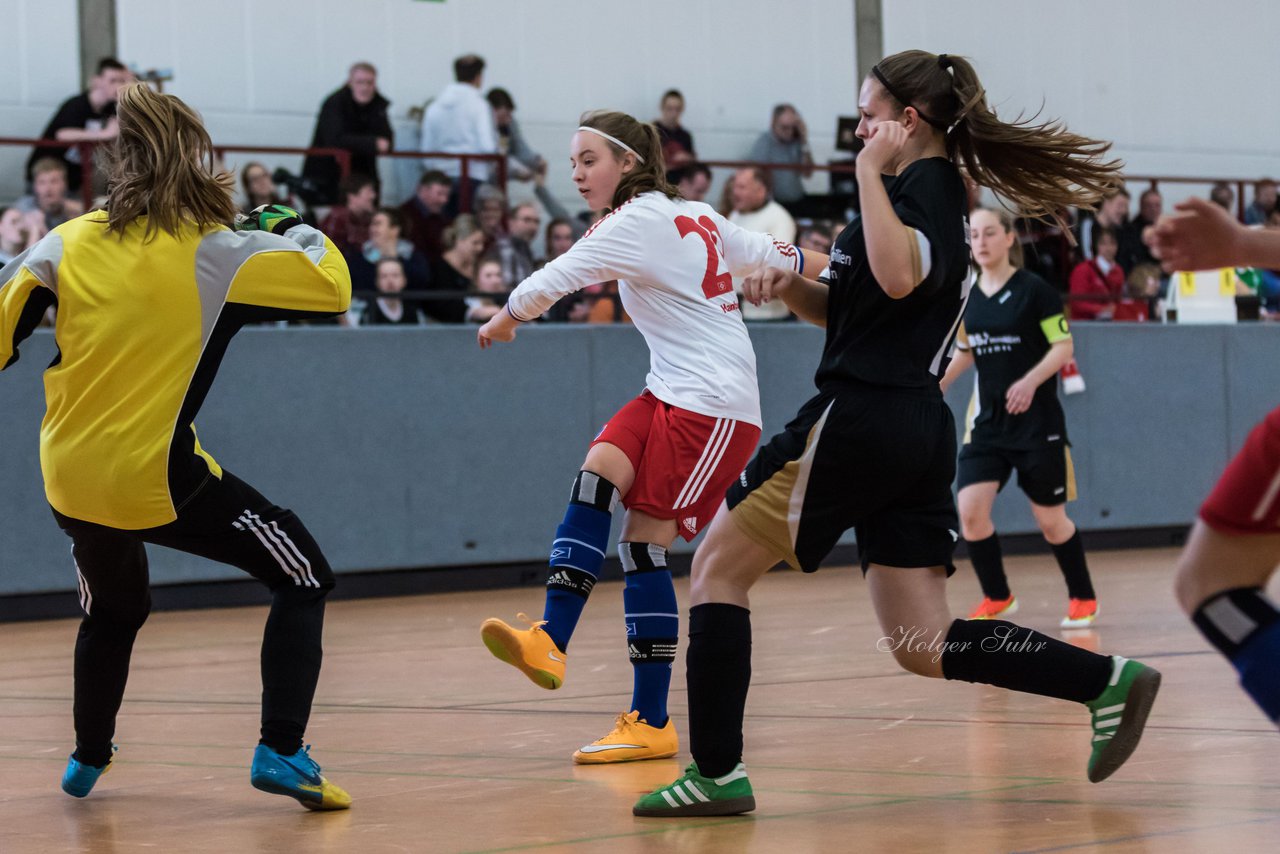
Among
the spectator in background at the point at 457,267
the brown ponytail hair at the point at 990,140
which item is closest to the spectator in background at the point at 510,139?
the spectator in background at the point at 457,267

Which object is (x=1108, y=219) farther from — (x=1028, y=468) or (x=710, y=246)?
(x=710, y=246)

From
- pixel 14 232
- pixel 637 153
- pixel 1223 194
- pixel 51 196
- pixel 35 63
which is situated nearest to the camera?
pixel 637 153

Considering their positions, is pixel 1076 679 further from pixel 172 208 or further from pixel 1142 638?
pixel 1142 638

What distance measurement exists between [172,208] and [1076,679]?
240 cm

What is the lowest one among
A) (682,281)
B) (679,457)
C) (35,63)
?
(679,457)

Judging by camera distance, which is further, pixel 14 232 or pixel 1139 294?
pixel 1139 294

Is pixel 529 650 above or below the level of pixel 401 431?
above

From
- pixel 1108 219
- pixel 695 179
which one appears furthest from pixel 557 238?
pixel 1108 219

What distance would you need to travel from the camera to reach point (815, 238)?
13.0m

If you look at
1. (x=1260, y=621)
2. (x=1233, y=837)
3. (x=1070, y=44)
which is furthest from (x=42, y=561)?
(x=1070, y=44)

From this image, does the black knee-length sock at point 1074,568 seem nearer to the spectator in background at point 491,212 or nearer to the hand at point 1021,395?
the hand at point 1021,395

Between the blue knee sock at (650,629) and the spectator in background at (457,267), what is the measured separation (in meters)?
6.76

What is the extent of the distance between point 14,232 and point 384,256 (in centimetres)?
232

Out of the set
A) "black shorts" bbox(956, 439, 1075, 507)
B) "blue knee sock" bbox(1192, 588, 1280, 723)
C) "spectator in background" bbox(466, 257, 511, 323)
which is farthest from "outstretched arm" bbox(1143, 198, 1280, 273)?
"spectator in background" bbox(466, 257, 511, 323)
